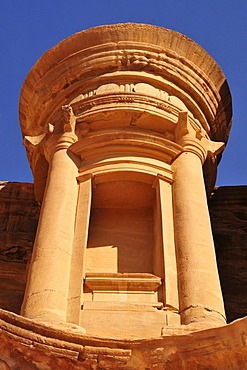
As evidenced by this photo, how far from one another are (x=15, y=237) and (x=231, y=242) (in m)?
5.21

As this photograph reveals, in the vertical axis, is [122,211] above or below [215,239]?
below

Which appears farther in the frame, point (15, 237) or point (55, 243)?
point (15, 237)

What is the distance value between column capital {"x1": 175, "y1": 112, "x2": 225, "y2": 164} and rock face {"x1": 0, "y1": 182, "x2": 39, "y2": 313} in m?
5.14

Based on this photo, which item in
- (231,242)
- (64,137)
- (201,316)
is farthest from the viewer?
(231,242)

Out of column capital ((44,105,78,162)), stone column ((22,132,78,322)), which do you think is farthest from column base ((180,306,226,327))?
column capital ((44,105,78,162))

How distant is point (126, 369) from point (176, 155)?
4.99 meters

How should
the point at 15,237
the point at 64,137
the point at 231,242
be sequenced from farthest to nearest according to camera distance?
the point at 15,237
the point at 231,242
the point at 64,137

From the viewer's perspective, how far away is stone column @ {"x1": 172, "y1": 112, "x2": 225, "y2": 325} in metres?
8.18

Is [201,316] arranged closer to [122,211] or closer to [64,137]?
[122,211]

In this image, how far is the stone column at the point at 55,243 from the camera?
8188 mm

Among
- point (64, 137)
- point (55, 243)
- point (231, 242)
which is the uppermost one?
point (231, 242)

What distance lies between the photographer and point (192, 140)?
1111 centimetres

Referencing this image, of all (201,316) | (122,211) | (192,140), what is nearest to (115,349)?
(201,316)

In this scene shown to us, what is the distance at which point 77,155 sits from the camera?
1083 cm
